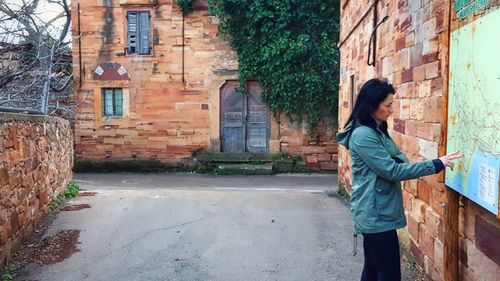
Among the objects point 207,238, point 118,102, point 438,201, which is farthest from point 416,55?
point 118,102

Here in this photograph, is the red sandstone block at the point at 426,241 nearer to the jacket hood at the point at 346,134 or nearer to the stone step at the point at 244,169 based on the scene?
the jacket hood at the point at 346,134

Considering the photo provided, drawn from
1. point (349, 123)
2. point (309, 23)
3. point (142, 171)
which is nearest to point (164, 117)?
point (142, 171)

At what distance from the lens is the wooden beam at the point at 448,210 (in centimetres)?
316

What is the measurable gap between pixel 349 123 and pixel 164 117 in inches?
472

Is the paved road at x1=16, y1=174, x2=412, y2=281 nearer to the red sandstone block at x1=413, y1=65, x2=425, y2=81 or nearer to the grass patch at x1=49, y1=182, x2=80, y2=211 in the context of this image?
the grass patch at x1=49, y1=182, x2=80, y2=211

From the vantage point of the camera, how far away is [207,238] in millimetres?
5441

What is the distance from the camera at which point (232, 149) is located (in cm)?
1463

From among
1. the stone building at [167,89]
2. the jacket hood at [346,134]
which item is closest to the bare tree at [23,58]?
the jacket hood at [346,134]

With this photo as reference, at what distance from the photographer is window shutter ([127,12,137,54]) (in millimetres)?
14547

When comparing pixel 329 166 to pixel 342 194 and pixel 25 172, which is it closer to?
pixel 342 194

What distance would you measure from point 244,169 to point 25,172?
9.09m

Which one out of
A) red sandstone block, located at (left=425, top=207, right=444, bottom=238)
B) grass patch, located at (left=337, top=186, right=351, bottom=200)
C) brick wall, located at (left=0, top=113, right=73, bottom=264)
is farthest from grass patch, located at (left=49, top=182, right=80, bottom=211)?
red sandstone block, located at (left=425, top=207, right=444, bottom=238)

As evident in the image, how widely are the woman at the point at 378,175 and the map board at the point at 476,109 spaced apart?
164mm

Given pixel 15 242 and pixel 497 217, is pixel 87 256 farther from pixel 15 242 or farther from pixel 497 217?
Answer: pixel 497 217
